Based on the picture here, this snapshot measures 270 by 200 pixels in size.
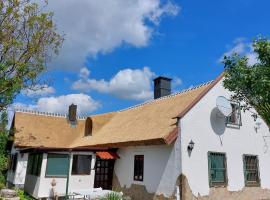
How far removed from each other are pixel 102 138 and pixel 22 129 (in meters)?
7.81

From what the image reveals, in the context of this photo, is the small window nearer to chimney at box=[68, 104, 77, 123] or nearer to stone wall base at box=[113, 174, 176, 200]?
chimney at box=[68, 104, 77, 123]

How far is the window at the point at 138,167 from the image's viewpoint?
48.2 ft

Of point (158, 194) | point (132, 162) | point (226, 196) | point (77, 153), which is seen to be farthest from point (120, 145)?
point (226, 196)

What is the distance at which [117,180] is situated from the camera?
1645 centimetres

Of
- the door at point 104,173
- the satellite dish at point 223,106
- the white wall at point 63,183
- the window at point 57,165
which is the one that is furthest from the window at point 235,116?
the window at point 57,165

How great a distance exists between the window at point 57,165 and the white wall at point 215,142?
261 inches

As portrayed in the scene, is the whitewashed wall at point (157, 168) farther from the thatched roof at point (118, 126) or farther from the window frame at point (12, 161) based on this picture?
the window frame at point (12, 161)

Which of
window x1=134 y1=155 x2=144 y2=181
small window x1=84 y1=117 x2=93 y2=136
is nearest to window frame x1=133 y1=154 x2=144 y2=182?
window x1=134 y1=155 x2=144 y2=181

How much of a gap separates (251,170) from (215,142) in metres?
3.30

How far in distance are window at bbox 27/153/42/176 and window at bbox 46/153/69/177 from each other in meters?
0.92

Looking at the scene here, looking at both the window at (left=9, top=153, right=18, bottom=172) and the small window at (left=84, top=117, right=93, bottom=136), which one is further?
the window at (left=9, top=153, right=18, bottom=172)

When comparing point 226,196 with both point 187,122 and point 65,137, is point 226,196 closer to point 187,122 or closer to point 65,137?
point 187,122

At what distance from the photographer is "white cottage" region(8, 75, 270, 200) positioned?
12898mm

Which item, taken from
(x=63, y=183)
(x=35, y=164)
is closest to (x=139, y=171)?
(x=63, y=183)
